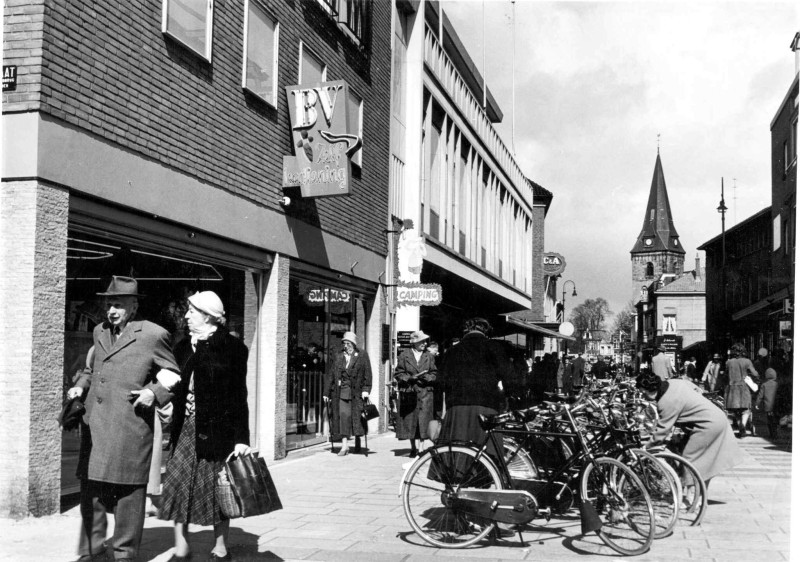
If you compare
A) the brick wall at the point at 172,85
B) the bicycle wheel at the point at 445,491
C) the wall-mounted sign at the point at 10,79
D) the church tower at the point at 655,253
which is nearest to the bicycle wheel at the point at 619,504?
the bicycle wheel at the point at 445,491

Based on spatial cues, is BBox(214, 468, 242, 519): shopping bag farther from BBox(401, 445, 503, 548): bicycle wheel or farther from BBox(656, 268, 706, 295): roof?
BBox(656, 268, 706, 295): roof

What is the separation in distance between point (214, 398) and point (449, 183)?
1974cm

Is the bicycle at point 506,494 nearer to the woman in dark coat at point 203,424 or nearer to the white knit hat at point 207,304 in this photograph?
the woman in dark coat at point 203,424

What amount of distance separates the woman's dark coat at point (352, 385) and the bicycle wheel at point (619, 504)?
660 cm

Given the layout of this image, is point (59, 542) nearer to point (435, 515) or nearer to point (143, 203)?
point (435, 515)

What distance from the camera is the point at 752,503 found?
9.01 metres

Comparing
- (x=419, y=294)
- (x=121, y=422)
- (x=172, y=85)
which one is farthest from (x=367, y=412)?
(x=121, y=422)

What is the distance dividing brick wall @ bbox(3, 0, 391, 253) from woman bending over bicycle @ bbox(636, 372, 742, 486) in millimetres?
5388

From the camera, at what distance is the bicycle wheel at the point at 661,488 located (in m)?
6.99

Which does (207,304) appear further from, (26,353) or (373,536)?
(373,536)

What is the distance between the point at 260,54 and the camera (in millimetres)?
12125

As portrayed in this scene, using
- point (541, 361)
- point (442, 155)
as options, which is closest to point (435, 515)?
point (442, 155)

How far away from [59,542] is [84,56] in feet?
13.5

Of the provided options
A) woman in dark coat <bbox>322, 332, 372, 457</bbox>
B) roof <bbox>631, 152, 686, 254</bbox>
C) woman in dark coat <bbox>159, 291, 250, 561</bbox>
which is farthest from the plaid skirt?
roof <bbox>631, 152, 686, 254</bbox>
